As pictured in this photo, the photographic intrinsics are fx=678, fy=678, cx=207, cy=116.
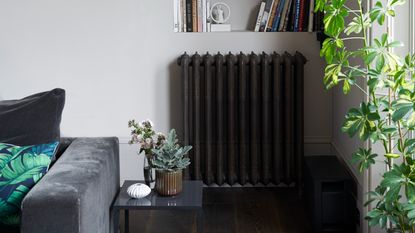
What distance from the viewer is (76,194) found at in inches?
100

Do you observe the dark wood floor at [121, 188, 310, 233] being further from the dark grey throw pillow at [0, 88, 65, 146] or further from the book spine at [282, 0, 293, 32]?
the book spine at [282, 0, 293, 32]

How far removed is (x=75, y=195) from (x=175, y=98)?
2.08 meters

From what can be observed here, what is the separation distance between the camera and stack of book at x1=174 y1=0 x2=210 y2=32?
14.6ft

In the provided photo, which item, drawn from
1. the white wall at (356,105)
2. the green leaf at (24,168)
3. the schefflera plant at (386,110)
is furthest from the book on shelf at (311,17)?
the green leaf at (24,168)

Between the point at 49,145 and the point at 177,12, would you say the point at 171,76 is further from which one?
the point at 49,145

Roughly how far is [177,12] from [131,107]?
2.30 ft

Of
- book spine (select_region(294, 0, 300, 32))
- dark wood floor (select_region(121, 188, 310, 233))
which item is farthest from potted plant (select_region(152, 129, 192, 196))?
book spine (select_region(294, 0, 300, 32))

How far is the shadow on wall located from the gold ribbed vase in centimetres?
139

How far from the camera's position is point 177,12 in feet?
14.7

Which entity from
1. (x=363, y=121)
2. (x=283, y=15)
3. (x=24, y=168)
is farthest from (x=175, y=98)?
(x=363, y=121)

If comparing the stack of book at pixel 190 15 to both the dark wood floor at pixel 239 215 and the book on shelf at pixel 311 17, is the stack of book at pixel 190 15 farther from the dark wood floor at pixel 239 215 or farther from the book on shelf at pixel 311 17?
the dark wood floor at pixel 239 215

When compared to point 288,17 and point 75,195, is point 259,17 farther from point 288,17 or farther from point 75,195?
point 75,195

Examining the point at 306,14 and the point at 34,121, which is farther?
the point at 306,14

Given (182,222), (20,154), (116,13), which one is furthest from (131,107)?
(20,154)
